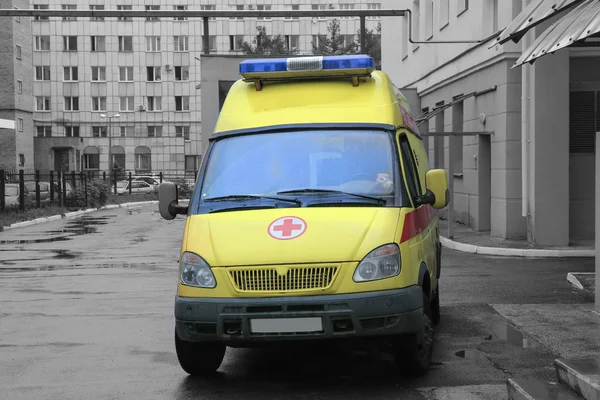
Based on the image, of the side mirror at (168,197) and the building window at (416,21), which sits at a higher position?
the building window at (416,21)

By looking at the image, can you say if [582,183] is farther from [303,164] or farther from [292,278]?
[292,278]

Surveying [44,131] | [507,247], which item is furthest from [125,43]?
[507,247]

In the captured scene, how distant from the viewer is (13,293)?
12711mm

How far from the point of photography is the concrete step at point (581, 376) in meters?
5.79

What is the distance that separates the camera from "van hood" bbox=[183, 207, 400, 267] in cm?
673

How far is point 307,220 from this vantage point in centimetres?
696

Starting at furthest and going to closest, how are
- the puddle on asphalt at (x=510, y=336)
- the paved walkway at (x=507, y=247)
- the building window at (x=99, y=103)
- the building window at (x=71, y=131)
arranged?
the building window at (x=99, y=103) → the building window at (x=71, y=131) → the paved walkway at (x=507, y=247) → the puddle on asphalt at (x=510, y=336)

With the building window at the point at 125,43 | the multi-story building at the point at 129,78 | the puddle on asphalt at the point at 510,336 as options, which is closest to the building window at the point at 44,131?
the multi-story building at the point at 129,78

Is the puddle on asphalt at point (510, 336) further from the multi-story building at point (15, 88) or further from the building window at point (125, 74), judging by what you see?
the building window at point (125, 74)

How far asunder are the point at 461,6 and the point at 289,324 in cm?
1883

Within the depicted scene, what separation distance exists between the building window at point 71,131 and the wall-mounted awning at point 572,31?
251 ft

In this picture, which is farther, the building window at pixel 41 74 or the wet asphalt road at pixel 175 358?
the building window at pixel 41 74

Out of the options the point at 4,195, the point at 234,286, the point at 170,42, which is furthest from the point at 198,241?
the point at 170,42

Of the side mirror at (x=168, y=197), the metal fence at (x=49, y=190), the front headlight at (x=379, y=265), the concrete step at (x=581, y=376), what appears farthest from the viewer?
the metal fence at (x=49, y=190)
